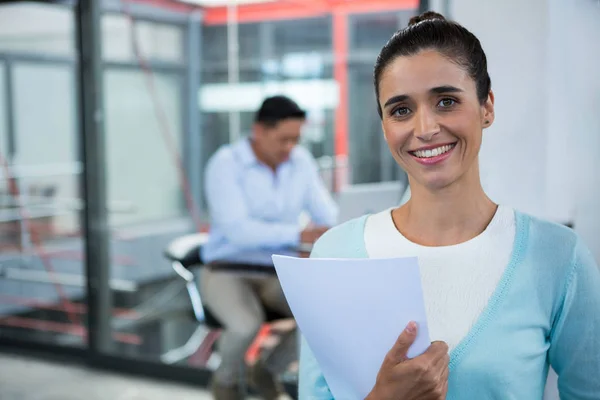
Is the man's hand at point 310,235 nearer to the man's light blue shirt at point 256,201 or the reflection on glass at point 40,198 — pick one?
the man's light blue shirt at point 256,201

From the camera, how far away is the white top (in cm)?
106

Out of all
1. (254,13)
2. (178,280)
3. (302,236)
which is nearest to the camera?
(302,236)

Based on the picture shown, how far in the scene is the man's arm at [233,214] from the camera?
2.82 meters

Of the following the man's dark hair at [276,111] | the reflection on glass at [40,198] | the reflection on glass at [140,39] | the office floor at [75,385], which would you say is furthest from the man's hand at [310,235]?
the reflection on glass at [40,198]

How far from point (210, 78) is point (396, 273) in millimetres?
3376

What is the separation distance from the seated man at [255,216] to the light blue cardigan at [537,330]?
1.63m

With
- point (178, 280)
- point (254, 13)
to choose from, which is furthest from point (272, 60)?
point (178, 280)

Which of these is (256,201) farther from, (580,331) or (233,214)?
(580,331)

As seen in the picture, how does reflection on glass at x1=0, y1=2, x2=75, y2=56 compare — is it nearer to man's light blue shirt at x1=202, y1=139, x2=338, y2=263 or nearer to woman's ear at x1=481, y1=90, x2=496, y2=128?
man's light blue shirt at x1=202, y1=139, x2=338, y2=263

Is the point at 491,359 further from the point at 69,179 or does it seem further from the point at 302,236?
the point at 69,179

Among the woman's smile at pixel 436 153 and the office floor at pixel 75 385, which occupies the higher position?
the woman's smile at pixel 436 153

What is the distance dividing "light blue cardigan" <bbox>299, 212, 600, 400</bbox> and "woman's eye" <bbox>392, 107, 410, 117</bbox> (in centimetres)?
26

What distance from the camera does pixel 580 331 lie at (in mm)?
1020

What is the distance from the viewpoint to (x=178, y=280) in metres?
4.28
